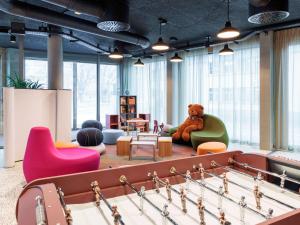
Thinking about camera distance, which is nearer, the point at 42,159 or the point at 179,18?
the point at 42,159

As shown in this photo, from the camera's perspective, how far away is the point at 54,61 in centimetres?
663

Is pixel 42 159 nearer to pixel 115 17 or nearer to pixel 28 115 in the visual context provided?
pixel 28 115

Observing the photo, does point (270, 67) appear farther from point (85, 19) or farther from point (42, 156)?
point (42, 156)

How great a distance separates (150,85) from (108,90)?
2.00m

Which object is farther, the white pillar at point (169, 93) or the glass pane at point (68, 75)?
the glass pane at point (68, 75)

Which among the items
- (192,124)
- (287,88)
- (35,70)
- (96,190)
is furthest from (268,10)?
(35,70)

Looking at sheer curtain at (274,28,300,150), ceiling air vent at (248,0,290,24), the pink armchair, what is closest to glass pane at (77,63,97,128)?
sheer curtain at (274,28,300,150)

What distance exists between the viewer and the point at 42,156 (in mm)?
3361

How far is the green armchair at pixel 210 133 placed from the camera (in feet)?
19.3

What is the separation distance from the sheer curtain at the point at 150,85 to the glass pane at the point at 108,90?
1.59 ft

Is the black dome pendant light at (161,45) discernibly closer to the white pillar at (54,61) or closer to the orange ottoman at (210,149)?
the orange ottoman at (210,149)

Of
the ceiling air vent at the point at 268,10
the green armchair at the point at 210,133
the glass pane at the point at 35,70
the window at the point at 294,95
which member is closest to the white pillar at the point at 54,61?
the glass pane at the point at 35,70

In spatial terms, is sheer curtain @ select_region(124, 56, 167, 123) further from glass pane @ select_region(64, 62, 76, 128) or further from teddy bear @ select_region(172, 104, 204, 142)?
teddy bear @ select_region(172, 104, 204, 142)

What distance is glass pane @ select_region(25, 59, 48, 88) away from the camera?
9.43 m
